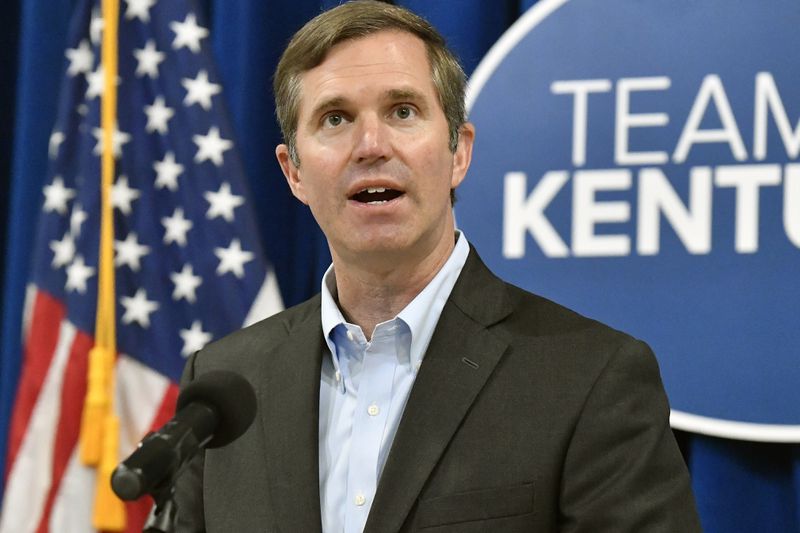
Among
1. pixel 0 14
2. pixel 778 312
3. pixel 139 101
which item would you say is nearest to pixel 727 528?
pixel 778 312

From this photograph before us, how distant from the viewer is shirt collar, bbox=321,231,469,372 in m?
1.88

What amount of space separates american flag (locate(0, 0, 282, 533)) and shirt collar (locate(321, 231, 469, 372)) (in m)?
1.11

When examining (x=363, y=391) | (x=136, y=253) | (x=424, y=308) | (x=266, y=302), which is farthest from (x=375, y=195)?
(x=136, y=253)

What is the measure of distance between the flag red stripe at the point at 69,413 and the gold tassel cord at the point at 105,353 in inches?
1.6

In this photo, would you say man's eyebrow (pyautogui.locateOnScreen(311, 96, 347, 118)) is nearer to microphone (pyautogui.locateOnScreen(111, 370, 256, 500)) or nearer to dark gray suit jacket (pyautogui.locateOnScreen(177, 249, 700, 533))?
dark gray suit jacket (pyautogui.locateOnScreen(177, 249, 700, 533))

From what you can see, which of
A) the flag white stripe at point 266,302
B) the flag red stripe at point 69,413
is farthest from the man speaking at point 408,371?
the flag red stripe at point 69,413

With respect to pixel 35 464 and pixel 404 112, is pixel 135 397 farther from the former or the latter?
pixel 404 112

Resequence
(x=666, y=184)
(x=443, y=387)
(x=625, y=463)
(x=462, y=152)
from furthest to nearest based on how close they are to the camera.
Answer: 1. (x=666, y=184)
2. (x=462, y=152)
3. (x=443, y=387)
4. (x=625, y=463)

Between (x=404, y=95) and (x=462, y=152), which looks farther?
(x=462, y=152)

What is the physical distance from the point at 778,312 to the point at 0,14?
2421mm

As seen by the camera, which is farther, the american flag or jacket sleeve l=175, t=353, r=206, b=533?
the american flag

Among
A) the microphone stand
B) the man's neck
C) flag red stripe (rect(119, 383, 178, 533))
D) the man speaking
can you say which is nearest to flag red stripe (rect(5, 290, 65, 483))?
flag red stripe (rect(119, 383, 178, 533))

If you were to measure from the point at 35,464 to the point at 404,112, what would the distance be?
5.67ft

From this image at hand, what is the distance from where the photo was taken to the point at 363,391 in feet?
6.10
